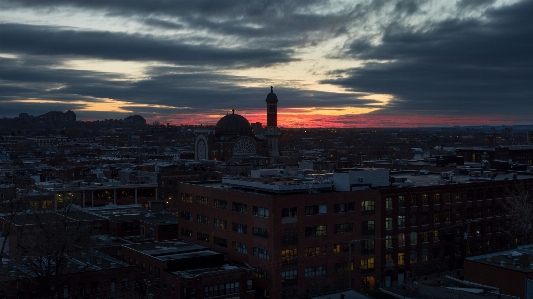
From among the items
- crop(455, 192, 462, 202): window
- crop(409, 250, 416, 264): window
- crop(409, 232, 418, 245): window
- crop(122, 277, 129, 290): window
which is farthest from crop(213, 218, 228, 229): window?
crop(455, 192, 462, 202): window

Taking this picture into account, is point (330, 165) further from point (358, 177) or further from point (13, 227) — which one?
point (13, 227)

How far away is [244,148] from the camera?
7042 inches

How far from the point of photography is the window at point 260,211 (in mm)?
59787

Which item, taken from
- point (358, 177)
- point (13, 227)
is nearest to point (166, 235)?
point (13, 227)

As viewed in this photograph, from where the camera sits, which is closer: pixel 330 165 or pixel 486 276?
pixel 486 276

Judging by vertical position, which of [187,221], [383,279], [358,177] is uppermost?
[358,177]

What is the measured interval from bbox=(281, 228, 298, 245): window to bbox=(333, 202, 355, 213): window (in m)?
5.02

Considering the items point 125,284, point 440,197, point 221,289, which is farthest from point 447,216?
point 125,284

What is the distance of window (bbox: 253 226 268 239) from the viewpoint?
59.8 m

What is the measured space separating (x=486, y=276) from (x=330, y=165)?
3487 inches

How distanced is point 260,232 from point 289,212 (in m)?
3.37

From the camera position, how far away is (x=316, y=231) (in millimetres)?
61344

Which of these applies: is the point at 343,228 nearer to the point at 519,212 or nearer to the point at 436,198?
the point at 436,198

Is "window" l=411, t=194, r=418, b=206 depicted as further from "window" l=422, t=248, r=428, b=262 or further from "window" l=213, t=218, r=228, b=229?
"window" l=213, t=218, r=228, b=229
